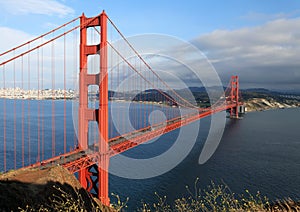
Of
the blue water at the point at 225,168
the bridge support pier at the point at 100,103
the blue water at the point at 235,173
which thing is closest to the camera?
the bridge support pier at the point at 100,103

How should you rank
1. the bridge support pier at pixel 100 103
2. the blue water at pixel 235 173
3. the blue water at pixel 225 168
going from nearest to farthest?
the bridge support pier at pixel 100 103 < the blue water at pixel 235 173 < the blue water at pixel 225 168

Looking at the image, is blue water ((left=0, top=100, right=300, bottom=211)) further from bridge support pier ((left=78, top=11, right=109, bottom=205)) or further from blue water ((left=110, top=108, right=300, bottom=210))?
bridge support pier ((left=78, top=11, right=109, bottom=205))

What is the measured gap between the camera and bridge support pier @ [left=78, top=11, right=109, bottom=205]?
1149 cm

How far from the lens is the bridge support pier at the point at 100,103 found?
11.5m

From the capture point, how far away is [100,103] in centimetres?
1173

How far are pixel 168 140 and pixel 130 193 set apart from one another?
15151mm

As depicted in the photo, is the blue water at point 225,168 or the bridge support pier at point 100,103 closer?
the bridge support pier at point 100,103

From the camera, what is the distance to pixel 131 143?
14727mm

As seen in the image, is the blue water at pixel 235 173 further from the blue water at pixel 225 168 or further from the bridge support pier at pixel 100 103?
the bridge support pier at pixel 100 103

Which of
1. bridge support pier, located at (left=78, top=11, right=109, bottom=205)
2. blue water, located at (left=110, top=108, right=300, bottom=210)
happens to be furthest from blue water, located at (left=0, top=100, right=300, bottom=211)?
bridge support pier, located at (left=78, top=11, right=109, bottom=205)

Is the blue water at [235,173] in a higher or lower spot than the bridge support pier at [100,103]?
lower

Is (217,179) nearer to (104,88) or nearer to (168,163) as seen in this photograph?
(168,163)

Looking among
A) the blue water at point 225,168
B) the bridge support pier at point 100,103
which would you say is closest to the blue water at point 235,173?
the blue water at point 225,168

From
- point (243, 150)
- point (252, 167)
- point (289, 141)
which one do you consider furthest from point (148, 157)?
point (289, 141)
